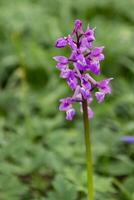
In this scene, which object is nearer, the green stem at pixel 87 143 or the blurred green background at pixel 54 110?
the green stem at pixel 87 143

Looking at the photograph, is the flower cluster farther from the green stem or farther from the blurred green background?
the blurred green background

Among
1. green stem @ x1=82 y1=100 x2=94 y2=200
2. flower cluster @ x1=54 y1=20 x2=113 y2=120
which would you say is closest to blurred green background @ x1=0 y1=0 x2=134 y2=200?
green stem @ x1=82 y1=100 x2=94 y2=200

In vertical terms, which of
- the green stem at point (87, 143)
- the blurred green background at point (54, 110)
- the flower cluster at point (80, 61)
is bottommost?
the green stem at point (87, 143)

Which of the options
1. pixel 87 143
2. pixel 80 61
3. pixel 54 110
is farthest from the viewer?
pixel 54 110

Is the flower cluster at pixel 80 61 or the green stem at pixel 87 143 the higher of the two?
the flower cluster at pixel 80 61

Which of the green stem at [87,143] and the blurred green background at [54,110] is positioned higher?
the blurred green background at [54,110]

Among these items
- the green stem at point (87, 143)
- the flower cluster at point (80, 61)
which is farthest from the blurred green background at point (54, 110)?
the flower cluster at point (80, 61)

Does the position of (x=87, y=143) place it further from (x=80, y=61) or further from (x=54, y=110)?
(x=54, y=110)

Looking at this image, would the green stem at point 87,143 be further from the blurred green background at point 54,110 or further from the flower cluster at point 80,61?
the blurred green background at point 54,110

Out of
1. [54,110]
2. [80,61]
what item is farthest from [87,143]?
[54,110]

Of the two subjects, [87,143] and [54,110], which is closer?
[87,143]
